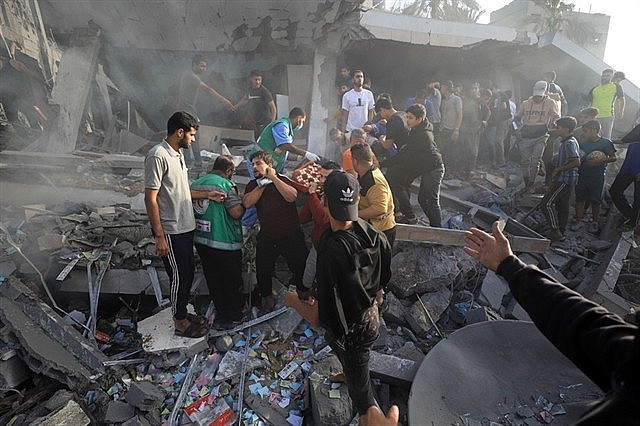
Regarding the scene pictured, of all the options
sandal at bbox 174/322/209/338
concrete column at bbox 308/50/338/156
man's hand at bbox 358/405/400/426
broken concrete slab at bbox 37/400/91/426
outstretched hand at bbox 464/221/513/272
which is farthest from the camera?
concrete column at bbox 308/50/338/156

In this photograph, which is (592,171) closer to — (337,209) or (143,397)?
(337,209)

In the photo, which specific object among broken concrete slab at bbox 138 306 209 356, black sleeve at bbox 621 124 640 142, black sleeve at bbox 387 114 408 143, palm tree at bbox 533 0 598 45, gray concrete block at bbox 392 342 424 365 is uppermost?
palm tree at bbox 533 0 598 45

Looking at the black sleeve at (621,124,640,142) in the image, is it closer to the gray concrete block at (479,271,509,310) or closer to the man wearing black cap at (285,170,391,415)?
the gray concrete block at (479,271,509,310)

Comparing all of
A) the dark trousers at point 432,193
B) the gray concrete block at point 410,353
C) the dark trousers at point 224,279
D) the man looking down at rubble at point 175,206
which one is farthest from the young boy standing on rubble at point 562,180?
the man looking down at rubble at point 175,206

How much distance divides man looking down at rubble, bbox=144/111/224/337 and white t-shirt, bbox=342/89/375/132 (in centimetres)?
403

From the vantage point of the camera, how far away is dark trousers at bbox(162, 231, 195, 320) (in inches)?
124

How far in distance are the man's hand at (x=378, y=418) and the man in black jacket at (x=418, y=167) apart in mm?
3068

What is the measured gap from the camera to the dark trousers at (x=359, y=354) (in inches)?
94.2

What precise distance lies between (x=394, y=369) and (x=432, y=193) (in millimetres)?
2511

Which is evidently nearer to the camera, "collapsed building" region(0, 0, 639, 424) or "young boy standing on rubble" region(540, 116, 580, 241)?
"collapsed building" region(0, 0, 639, 424)

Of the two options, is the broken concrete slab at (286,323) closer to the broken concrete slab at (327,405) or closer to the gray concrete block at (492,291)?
the broken concrete slab at (327,405)

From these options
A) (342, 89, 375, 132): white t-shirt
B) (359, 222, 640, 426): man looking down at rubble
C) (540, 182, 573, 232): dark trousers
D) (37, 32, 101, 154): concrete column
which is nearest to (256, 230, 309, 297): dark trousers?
(359, 222, 640, 426): man looking down at rubble

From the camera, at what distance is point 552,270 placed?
16.8ft

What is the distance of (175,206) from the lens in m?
3.04
